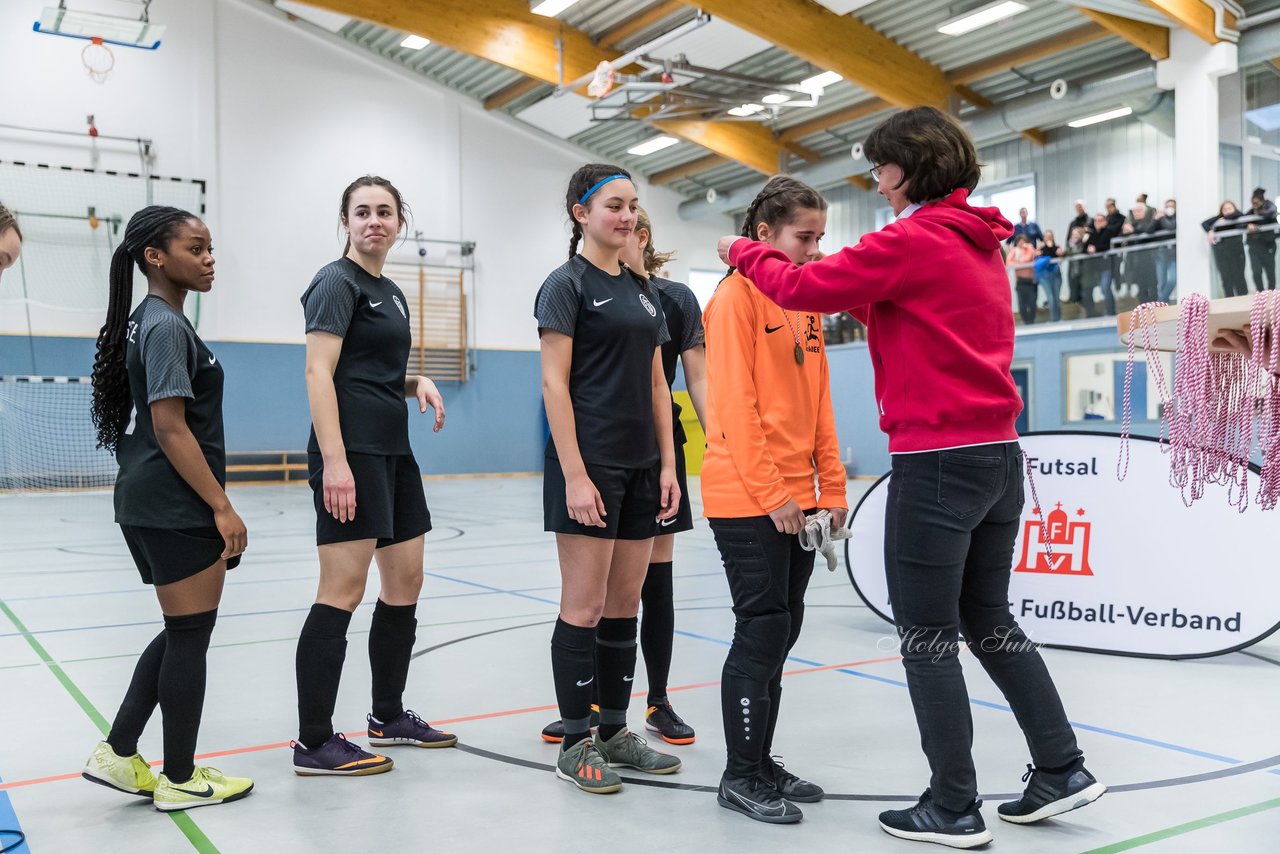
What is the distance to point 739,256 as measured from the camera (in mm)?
2496

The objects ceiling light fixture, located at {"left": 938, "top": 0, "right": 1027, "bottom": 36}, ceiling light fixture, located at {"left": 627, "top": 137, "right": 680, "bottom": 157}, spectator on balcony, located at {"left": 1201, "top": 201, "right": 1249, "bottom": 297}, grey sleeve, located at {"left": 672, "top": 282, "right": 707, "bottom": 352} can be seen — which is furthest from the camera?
ceiling light fixture, located at {"left": 627, "top": 137, "right": 680, "bottom": 157}

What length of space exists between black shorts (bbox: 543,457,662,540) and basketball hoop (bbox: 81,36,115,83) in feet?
54.7

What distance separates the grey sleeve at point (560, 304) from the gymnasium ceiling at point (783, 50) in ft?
39.7

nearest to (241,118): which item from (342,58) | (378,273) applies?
(342,58)

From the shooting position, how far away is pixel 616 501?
280 cm

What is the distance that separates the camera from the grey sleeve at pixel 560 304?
2.76 meters

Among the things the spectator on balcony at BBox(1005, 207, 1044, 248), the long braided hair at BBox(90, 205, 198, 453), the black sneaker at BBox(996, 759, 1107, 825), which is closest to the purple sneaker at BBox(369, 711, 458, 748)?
the long braided hair at BBox(90, 205, 198, 453)

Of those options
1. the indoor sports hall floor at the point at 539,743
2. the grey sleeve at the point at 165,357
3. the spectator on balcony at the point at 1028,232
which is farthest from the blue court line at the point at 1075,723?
the spectator on balcony at the point at 1028,232

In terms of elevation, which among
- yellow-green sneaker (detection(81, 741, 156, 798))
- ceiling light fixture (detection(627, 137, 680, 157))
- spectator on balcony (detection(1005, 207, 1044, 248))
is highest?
ceiling light fixture (detection(627, 137, 680, 157))

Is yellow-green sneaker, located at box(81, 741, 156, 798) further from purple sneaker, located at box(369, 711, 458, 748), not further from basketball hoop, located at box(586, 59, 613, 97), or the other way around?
basketball hoop, located at box(586, 59, 613, 97)

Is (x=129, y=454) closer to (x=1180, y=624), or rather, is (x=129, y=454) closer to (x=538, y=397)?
(x=1180, y=624)

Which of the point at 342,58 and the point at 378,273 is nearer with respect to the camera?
the point at 378,273

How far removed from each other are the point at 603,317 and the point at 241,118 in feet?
56.3

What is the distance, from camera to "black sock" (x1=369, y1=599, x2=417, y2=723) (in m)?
3.12
